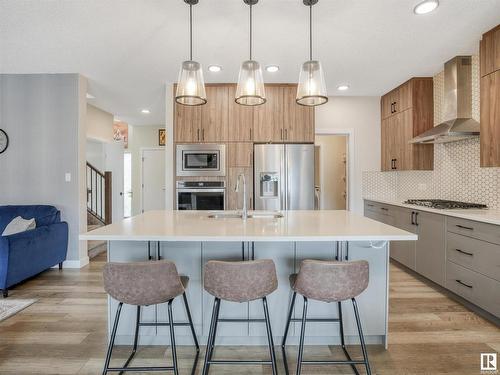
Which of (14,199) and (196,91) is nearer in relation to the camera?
(196,91)

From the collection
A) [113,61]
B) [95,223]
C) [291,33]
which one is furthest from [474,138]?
[95,223]

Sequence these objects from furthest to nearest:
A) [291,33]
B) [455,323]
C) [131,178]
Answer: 1. [131,178]
2. [291,33]
3. [455,323]

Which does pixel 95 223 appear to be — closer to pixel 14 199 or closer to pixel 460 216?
pixel 14 199

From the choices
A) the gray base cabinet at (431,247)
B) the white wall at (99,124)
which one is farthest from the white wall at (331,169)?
the white wall at (99,124)

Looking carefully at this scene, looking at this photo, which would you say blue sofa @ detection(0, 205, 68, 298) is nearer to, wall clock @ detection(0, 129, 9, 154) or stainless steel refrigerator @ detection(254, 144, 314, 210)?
wall clock @ detection(0, 129, 9, 154)

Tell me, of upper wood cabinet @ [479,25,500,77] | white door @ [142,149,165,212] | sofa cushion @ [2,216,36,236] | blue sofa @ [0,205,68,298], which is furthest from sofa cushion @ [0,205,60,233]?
upper wood cabinet @ [479,25,500,77]

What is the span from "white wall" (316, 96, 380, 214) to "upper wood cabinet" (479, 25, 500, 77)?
2.14 meters

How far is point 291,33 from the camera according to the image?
281 cm

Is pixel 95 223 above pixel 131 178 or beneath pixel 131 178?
beneath

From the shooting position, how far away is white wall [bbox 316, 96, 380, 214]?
494 cm

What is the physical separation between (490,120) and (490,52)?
2.01 feet

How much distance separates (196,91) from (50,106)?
2761mm

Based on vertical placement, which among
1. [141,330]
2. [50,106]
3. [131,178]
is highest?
[50,106]

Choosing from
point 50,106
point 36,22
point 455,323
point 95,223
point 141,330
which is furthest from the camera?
point 95,223
